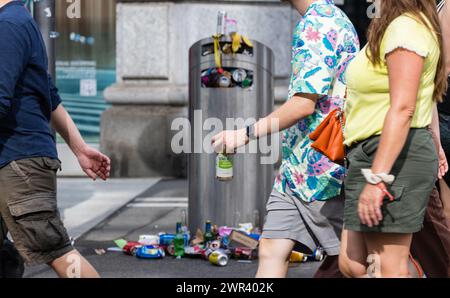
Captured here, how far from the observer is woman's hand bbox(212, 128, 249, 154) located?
3.96 meters

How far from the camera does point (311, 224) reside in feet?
13.9

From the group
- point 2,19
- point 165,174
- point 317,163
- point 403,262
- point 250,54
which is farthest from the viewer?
point 165,174

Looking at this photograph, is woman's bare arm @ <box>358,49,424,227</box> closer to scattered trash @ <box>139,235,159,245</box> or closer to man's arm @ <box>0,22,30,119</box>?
man's arm @ <box>0,22,30,119</box>

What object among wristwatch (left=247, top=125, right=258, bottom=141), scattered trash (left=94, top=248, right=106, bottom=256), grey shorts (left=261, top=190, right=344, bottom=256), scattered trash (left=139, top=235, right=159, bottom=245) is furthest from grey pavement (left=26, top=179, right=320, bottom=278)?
wristwatch (left=247, top=125, right=258, bottom=141)

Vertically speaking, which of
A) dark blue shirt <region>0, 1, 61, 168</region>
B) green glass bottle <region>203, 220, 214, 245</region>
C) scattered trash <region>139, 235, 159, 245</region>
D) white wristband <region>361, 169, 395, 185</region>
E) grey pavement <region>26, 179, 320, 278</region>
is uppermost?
dark blue shirt <region>0, 1, 61, 168</region>

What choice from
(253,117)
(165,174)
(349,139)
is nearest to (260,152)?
(253,117)

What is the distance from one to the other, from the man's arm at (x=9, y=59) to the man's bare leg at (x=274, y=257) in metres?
1.26

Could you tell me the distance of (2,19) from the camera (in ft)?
12.8

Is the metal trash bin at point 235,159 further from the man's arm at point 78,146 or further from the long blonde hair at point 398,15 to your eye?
the long blonde hair at point 398,15

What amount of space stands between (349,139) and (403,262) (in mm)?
510

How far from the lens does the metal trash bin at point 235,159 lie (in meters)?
7.04

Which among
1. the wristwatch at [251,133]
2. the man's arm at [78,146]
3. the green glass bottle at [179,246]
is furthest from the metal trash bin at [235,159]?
the wristwatch at [251,133]

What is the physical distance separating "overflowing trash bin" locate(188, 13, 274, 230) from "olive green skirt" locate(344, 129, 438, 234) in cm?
342
